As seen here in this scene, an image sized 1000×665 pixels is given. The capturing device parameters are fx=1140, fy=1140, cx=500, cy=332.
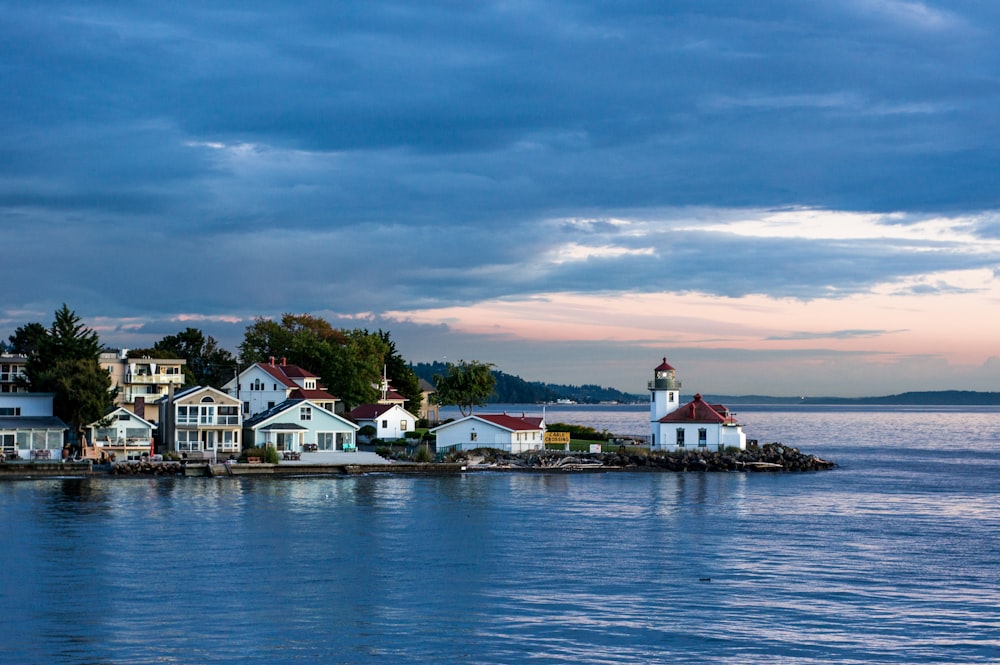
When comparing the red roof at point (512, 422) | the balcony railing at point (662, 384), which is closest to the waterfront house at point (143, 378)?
the red roof at point (512, 422)

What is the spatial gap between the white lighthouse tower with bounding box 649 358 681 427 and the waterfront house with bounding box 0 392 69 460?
46.0 metres

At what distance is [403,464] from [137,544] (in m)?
38.0

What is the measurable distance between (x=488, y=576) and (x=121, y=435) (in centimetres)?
5236

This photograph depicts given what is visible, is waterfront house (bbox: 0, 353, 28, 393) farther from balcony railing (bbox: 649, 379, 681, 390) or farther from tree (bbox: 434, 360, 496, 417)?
balcony railing (bbox: 649, 379, 681, 390)

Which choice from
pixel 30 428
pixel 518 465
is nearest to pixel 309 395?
pixel 518 465

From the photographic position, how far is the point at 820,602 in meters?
36.7

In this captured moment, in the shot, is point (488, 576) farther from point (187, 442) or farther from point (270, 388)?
point (270, 388)

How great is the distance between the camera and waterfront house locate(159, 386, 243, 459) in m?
85.8

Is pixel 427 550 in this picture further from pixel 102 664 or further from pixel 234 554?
pixel 102 664

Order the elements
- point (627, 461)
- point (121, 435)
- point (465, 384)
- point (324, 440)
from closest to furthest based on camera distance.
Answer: point (121, 435)
point (324, 440)
point (627, 461)
point (465, 384)

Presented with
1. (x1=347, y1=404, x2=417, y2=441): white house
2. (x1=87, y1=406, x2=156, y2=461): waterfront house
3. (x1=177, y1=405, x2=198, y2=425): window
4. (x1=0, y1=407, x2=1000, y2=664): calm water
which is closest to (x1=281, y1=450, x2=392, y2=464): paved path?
(x1=177, y1=405, x2=198, y2=425): window

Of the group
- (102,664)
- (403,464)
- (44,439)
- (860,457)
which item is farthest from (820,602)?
(860,457)

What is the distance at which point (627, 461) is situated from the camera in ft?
295

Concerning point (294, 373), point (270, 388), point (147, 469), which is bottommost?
point (147, 469)
